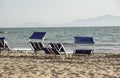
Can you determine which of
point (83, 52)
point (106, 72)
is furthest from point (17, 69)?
point (83, 52)

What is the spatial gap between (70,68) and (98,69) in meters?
0.95

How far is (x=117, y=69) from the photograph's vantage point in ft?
34.6

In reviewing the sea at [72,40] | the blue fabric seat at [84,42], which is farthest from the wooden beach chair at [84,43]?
the sea at [72,40]

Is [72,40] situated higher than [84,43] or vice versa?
[84,43]

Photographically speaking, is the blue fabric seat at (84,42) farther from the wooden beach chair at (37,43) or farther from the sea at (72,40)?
the wooden beach chair at (37,43)

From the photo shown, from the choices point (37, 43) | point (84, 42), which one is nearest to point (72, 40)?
point (37, 43)

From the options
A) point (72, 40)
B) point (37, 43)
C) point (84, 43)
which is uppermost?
point (84, 43)

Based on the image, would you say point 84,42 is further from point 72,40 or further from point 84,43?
point 72,40

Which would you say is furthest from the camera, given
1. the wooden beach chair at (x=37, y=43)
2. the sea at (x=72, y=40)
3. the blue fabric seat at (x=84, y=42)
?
the sea at (x=72, y=40)

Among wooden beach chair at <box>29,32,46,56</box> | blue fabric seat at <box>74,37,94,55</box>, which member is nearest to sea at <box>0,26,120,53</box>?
blue fabric seat at <box>74,37,94,55</box>

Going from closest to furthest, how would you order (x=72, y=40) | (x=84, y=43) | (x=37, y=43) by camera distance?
(x=84, y=43) → (x=37, y=43) → (x=72, y=40)

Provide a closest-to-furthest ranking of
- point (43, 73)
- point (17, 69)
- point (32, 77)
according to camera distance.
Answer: point (32, 77) < point (43, 73) < point (17, 69)

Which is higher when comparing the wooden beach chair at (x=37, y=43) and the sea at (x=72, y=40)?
the wooden beach chair at (x=37, y=43)

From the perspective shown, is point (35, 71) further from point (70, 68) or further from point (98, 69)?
point (98, 69)
